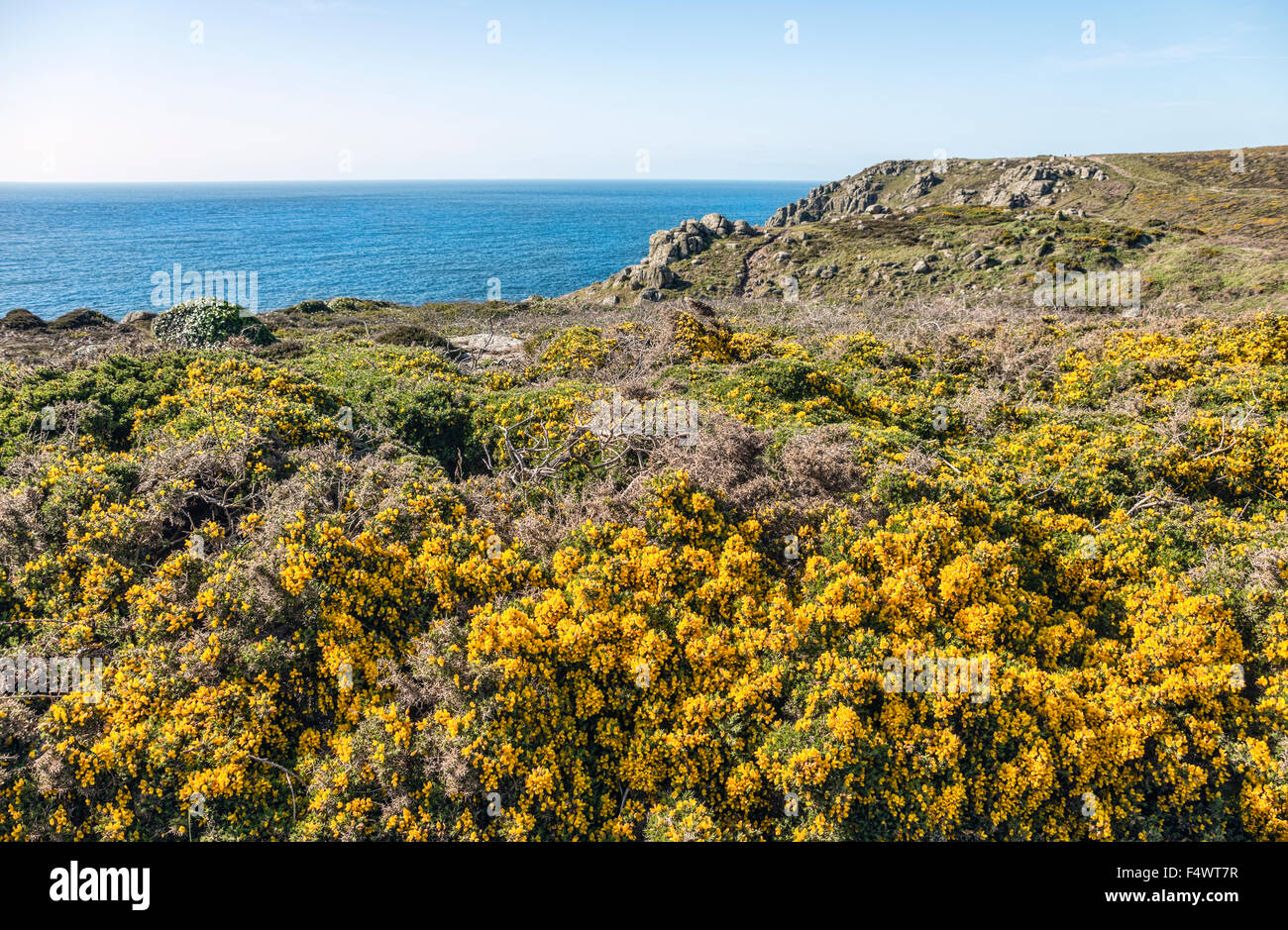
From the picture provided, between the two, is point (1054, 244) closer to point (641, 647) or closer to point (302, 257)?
point (641, 647)

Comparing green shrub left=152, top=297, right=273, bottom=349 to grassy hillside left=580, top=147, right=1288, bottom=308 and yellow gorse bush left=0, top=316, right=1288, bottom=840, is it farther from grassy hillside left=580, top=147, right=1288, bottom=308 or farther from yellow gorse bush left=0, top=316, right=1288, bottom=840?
grassy hillside left=580, top=147, right=1288, bottom=308

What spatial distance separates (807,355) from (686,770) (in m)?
14.6

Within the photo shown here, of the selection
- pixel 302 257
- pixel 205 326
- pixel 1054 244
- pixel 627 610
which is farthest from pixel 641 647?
pixel 302 257

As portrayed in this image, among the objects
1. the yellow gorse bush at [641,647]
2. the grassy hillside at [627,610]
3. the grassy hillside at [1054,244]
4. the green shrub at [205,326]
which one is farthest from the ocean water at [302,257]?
the yellow gorse bush at [641,647]

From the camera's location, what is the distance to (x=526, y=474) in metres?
10.7

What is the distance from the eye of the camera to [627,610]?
7617 millimetres

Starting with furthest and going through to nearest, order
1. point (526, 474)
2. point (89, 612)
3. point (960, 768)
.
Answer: point (526, 474) → point (89, 612) → point (960, 768)

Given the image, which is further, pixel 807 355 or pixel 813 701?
pixel 807 355

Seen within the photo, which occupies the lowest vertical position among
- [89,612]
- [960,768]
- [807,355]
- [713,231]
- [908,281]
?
[960,768]

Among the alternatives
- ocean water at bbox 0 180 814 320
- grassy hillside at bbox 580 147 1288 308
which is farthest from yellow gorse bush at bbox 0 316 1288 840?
ocean water at bbox 0 180 814 320

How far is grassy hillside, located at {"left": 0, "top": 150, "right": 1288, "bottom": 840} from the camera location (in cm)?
611
